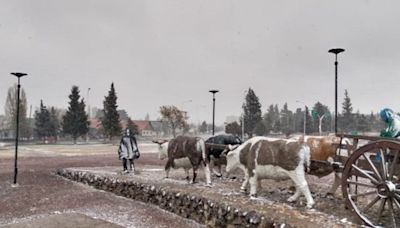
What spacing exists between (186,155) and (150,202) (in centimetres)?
190

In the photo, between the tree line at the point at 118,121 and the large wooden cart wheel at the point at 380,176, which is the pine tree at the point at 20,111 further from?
the large wooden cart wheel at the point at 380,176

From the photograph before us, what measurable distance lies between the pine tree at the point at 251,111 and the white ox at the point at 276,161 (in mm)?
55205

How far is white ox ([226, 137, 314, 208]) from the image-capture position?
26.3 ft

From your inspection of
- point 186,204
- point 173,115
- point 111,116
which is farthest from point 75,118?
point 186,204

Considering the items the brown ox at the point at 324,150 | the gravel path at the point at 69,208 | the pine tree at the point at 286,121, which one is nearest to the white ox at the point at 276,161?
the brown ox at the point at 324,150

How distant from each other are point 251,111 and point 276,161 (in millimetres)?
57084

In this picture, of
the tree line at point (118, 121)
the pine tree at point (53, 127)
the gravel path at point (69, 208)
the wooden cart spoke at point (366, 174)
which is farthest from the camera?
the pine tree at point (53, 127)

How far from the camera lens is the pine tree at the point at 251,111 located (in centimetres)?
6438

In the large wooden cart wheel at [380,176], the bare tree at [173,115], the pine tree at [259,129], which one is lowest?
the large wooden cart wheel at [380,176]

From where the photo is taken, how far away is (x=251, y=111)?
64.9m

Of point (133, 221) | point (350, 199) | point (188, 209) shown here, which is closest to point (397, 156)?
point (350, 199)

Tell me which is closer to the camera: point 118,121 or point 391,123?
point 391,123

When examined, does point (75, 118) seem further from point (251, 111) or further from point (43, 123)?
point (251, 111)

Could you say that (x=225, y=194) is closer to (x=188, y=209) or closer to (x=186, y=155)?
(x=188, y=209)
